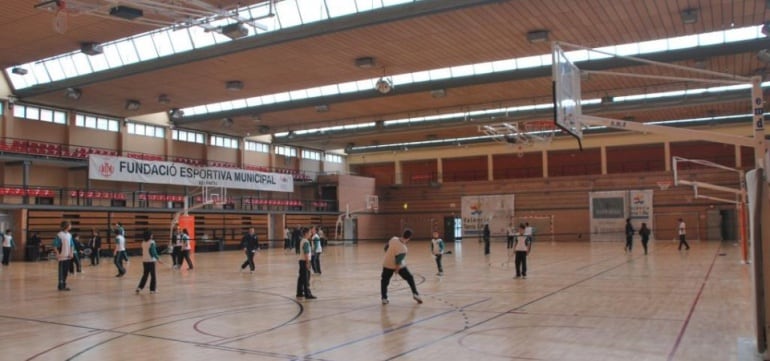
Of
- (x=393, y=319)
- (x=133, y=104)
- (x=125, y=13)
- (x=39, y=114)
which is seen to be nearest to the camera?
(x=393, y=319)

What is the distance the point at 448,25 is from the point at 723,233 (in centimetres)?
3295

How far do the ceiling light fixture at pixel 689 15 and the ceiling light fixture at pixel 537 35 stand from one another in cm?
415

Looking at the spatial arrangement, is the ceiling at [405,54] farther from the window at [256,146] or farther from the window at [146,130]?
the window at [256,146]

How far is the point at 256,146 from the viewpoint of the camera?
48.0 metres

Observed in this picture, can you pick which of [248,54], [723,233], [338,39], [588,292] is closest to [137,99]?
[248,54]

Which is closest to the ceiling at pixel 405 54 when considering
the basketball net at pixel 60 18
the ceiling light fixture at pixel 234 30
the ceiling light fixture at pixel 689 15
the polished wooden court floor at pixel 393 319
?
the ceiling light fixture at pixel 689 15

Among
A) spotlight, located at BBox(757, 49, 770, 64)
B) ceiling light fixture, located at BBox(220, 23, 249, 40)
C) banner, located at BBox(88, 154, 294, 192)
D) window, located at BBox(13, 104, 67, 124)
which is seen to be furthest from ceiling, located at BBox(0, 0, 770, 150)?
banner, located at BBox(88, 154, 294, 192)

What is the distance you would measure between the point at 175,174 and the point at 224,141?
34.5 ft

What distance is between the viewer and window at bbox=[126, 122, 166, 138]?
38.3 m

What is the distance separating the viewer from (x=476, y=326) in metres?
9.28

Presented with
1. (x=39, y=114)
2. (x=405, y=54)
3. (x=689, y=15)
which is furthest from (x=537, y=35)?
(x=39, y=114)

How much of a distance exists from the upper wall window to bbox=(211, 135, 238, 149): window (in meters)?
0.87

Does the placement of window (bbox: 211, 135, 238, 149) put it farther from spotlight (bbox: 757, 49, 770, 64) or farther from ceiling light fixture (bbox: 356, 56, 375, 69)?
spotlight (bbox: 757, 49, 770, 64)

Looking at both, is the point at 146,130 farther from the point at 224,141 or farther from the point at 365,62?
the point at 365,62
